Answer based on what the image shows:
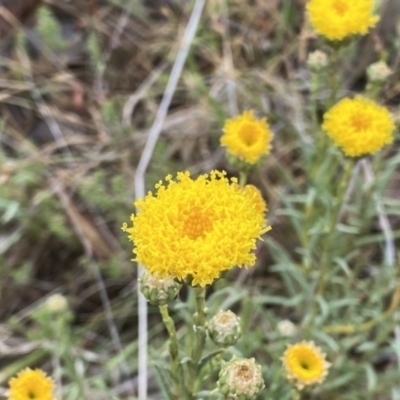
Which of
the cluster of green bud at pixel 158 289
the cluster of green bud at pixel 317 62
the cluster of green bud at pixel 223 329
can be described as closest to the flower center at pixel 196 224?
the cluster of green bud at pixel 158 289

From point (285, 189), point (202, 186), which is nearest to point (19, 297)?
point (285, 189)

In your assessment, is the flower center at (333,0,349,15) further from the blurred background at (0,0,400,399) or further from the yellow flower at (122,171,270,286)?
the yellow flower at (122,171,270,286)

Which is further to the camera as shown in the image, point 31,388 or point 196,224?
point 31,388

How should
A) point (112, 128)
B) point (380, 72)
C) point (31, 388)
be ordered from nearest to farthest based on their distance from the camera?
point (31, 388) → point (380, 72) → point (112, 128)

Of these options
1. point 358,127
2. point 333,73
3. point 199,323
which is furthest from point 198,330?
point 333,73

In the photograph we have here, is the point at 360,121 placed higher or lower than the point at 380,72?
lower

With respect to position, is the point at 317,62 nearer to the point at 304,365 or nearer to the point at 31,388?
the point at 304,365

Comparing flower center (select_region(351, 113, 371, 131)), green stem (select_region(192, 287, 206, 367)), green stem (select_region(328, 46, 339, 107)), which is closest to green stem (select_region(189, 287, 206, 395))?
green stem (select_region(192, 287, 206, 367))
